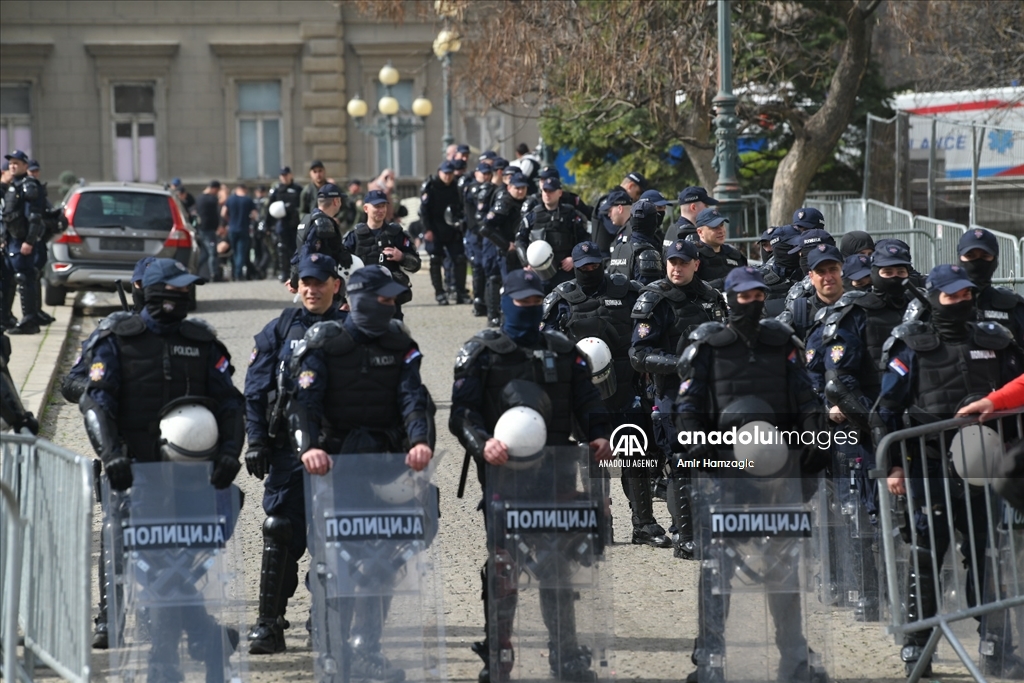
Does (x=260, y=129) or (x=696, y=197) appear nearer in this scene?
(x=696, y=197)

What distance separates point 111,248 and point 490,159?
4.75 metres

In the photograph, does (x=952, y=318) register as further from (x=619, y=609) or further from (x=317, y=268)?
(x=317, y=268)

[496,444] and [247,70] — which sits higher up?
[247,70]

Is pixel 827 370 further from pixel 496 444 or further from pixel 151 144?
pixel 151 144

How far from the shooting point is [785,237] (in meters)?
9.88

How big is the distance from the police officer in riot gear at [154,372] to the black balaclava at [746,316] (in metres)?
2.25

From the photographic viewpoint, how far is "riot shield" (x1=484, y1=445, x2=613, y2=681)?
676 cm

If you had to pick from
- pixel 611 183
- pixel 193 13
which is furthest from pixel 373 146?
pixel 611 183

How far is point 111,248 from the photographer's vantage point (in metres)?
19.2

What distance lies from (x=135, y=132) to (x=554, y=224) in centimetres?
2650

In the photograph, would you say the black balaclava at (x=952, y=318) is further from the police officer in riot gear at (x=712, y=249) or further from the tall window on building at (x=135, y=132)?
the tall window on building at (x=135, y=132)

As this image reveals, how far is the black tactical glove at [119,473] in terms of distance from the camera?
6.60 m

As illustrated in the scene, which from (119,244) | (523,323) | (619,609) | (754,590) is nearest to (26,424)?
(523,323)

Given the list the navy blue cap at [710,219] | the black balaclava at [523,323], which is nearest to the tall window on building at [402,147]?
the navy blue cap at [710,219]
